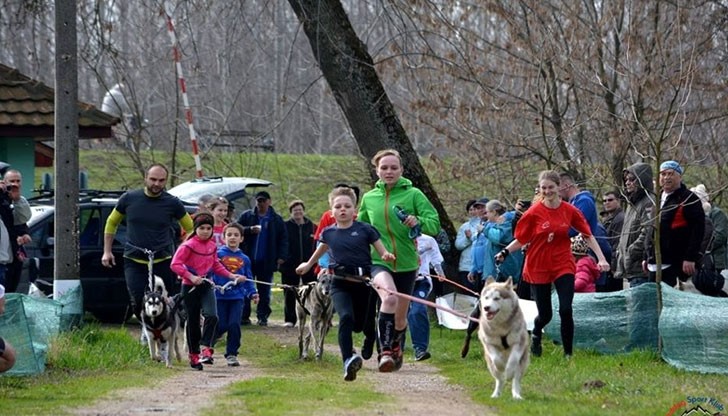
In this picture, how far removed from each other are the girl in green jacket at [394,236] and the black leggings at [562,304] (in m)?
1.68

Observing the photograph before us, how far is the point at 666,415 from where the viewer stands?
8.88 meters

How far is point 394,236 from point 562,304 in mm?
2178

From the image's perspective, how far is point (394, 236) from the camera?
38.0 feet

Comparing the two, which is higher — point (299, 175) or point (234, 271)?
point (299, 175)

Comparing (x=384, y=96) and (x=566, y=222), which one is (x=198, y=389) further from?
(x=384, y=96)

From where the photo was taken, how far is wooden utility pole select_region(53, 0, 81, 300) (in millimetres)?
14438

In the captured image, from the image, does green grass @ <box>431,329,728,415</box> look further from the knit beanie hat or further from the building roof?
the building roof

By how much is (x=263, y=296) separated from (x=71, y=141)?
6425mm

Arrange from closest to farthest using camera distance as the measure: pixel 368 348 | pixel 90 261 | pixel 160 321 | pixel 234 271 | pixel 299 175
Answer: pixel 368 348, pixel 160 321, pixel 234 271, pixel 90 261, pixel 299 175

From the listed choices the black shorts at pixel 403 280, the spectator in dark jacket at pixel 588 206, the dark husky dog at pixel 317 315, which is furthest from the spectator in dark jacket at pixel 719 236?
the black shorts at pixel 403 280

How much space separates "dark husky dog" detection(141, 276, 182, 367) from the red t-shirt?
3969 mm

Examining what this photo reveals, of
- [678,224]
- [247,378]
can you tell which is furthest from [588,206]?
[247,378]

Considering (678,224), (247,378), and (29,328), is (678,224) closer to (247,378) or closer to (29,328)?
(247,378)

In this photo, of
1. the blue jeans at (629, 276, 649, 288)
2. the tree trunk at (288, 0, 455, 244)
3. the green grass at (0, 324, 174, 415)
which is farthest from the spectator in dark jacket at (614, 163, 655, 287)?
the green grass at (0, 324, 174, 415)
